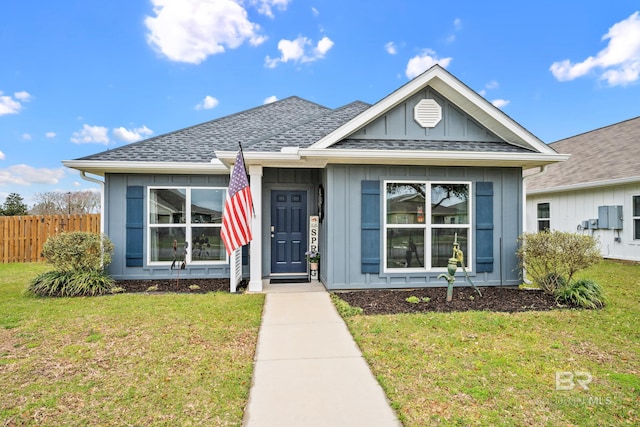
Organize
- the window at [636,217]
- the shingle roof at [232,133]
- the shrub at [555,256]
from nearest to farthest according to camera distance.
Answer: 1. the shrub at [555,256]
2. the shingle roof at [232,133]
3. the window at [636,217]

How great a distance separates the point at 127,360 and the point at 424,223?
5243mm

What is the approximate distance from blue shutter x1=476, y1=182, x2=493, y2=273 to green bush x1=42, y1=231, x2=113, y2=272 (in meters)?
7.43

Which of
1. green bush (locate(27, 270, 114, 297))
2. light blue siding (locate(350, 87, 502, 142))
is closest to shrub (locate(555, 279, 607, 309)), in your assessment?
light blue siding (locate(350, 87, 502, 142))

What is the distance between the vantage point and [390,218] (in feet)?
21.1

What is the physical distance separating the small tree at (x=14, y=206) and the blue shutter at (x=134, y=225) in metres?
13.1

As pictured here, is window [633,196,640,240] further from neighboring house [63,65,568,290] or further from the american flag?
the american flag

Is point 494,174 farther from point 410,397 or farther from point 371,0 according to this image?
point 371,0

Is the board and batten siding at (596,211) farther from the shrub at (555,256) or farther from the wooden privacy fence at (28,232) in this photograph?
the wooden privacy fence at (28,232)

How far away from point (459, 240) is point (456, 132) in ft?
7.19

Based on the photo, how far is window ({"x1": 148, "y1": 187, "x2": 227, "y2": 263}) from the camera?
291 inches

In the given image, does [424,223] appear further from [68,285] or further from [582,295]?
[68,285]

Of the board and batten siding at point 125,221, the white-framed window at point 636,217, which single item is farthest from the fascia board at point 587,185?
the board and batten siding at point 125,221

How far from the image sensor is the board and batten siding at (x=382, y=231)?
6262 millimetres

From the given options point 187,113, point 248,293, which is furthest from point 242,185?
point 187,113
